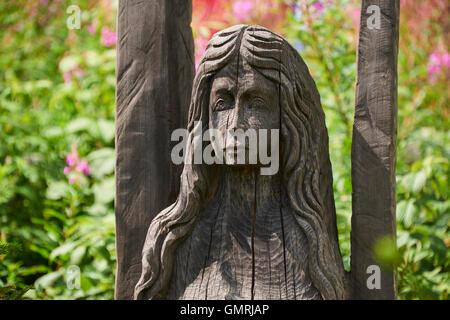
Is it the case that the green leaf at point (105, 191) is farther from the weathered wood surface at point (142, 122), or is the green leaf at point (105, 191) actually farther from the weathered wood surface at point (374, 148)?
the weathered wood surface at point (374, 148)

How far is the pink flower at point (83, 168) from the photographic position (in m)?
4.87

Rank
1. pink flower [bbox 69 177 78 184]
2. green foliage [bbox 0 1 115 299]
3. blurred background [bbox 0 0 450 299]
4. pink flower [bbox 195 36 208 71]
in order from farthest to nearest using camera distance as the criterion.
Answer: pink flower [bbox 69 177 78 184] < pink flower [bbox 195 36 208 71] < green foliage [bbox 0 1 115 299] < blurred background [bbox 0 0 450 299]

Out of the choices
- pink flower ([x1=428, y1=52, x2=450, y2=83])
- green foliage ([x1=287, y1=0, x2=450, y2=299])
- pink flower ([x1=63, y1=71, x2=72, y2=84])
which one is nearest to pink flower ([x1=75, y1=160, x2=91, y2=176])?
pink flower ([x1=63, y1=71, x2=72, y2=84])

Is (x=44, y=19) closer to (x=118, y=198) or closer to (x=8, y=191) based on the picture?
(x=8, y=191)

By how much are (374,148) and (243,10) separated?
245 centimetres

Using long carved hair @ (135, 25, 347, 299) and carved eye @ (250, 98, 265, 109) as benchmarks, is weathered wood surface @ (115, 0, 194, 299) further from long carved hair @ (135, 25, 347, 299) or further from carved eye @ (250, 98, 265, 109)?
carved eye @ (250, 98, 265, 109)

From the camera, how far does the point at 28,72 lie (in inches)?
282

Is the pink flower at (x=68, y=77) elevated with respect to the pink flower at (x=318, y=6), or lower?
lower

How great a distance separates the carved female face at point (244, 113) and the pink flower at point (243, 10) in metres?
2.35

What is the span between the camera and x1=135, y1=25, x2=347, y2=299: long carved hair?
260cm

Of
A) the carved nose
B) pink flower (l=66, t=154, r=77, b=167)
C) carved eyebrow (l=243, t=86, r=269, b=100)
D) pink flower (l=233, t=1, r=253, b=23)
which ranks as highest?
pink flower (l=233, t=1, r=253, b=23)

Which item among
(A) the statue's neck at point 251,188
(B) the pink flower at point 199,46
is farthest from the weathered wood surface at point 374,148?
(B) the pink flower at point 199,46

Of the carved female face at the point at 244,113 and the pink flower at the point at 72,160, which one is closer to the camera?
the carved female face at the point at 244,113
